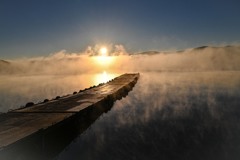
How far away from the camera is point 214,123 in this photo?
16.4 metres

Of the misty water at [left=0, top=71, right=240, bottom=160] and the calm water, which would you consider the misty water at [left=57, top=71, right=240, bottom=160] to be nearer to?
the misty water at [left=0, top=71, right=240, bottom=160]

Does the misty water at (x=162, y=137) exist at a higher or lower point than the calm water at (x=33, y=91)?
lower

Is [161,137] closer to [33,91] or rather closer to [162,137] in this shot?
[162,137]

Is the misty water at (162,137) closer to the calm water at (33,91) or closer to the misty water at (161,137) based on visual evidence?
the misty water at (161,137)

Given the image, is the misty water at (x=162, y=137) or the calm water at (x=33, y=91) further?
the calm water at (x=33, y=91)

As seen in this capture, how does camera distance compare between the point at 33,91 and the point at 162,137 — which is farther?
the point at 33,91

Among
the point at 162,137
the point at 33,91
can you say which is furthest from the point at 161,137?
the point at 33,91

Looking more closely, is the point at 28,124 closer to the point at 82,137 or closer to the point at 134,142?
the point at 82,137

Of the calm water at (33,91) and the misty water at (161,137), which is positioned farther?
the calm water at (33,91)

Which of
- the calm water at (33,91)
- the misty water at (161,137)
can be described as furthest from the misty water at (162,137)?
the calm water at (33,91)

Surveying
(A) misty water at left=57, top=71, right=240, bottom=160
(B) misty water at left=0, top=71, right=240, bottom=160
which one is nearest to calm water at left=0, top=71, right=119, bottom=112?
(B) misty water at left=0, top=71, right=240, bottom=160

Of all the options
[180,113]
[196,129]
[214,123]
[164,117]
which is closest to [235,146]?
[196,129]

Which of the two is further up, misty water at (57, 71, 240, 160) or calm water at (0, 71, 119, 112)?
calm water at (0, 71, 119, 112)

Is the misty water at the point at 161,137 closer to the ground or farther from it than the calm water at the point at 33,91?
closer to the ground
